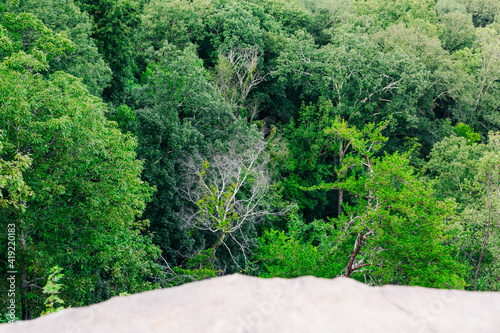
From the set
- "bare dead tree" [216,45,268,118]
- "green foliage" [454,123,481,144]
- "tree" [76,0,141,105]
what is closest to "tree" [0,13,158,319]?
"tree" [76,0,141,105]

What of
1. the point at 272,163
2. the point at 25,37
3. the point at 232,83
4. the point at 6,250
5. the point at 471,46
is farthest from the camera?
the point at 471,46

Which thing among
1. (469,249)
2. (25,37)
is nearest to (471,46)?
(469,249)

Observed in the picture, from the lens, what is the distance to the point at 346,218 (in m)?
15.0

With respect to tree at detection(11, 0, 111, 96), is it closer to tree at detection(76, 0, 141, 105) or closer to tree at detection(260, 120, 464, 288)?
tree at detection(76, 0, 141, 105)

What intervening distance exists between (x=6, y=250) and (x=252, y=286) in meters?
9.36

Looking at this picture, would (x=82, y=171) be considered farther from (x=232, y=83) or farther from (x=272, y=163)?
(x=232, y=83)

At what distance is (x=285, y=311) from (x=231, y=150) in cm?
1666

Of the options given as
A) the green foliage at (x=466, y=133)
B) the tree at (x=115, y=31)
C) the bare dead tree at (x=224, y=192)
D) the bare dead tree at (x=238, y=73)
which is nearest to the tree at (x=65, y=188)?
the bare dead tree at (x=224, y=192)

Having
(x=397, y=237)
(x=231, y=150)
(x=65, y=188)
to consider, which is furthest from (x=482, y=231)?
(x=65, y=188)

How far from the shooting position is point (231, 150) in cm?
1906

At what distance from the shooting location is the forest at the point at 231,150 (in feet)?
33.7

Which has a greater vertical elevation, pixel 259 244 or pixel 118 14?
pixel 118 14

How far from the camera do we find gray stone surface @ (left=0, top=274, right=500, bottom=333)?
7.90ft

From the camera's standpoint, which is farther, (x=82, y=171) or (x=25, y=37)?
(x=25, y=37)
